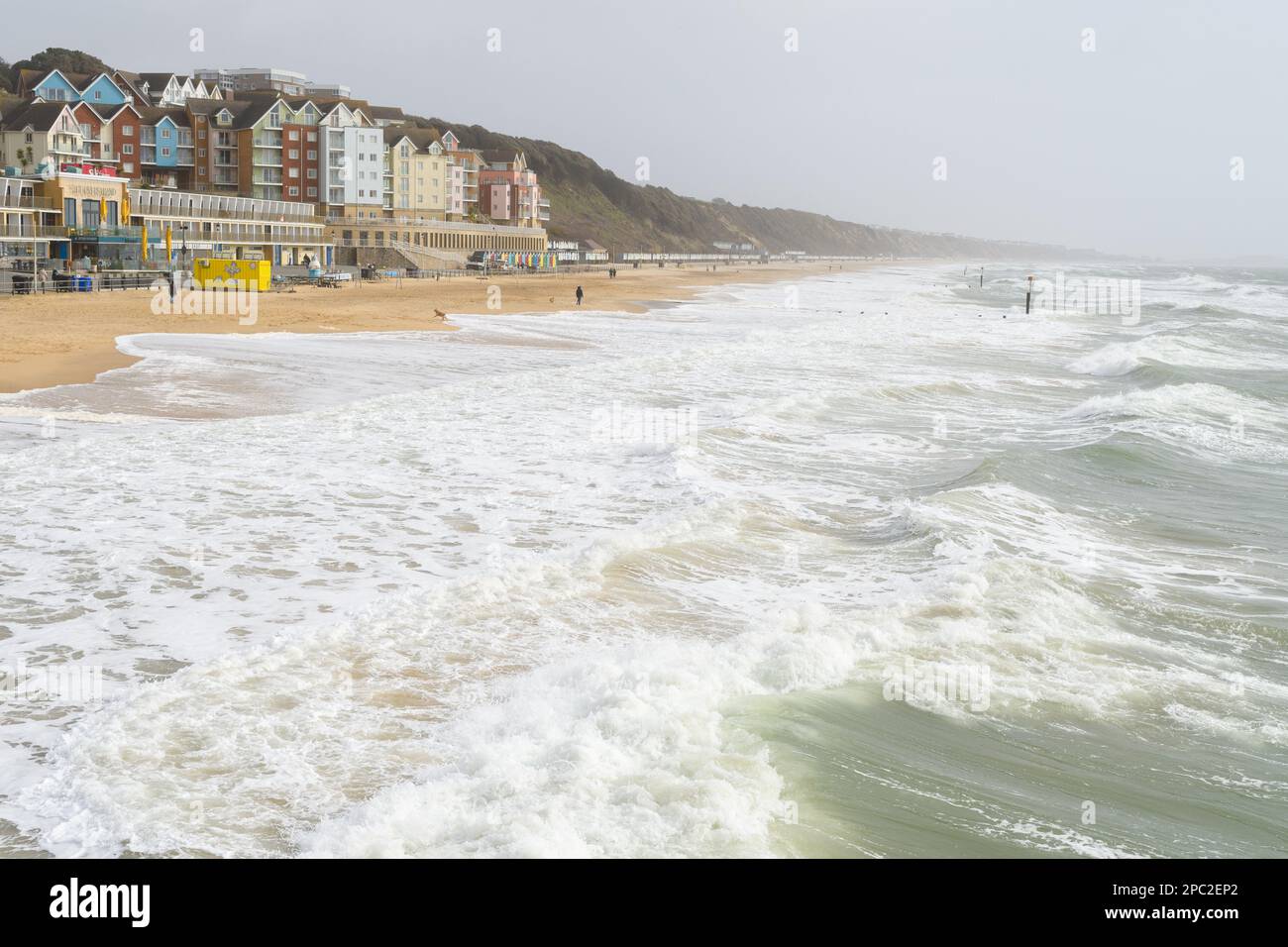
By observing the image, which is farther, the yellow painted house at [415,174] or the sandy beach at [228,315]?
the yellow painted house at [415,174]

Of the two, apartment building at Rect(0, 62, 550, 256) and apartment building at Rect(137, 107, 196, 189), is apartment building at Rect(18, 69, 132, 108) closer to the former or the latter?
apartment building at Rect(0, 62, 550, 256)

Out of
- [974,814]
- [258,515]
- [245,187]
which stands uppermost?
[245,187]

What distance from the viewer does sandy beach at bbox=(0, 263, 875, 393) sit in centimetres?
2434

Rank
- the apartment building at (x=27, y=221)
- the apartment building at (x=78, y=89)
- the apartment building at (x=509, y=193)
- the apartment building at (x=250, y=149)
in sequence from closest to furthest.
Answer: the apartment building at (x=27, y=221) < the apartment building at (x=250, y=149) < the apartment building at (x=78, y=89) < the apartment building at (x=509, y=193)

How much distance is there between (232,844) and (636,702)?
2.72 m

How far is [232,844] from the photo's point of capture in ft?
18.5

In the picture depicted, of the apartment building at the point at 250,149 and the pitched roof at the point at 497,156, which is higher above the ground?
the pitched roof at the point at 497,156

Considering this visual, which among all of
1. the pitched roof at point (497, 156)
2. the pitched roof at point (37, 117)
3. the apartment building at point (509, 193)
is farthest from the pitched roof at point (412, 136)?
the pitched roof at point (497, 156)

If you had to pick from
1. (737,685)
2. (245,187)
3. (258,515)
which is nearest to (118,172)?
(245,187)

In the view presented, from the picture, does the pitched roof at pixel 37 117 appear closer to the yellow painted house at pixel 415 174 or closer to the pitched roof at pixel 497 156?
the yellow painted house at pixel 415 174

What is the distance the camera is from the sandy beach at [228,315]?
2434 centimetres

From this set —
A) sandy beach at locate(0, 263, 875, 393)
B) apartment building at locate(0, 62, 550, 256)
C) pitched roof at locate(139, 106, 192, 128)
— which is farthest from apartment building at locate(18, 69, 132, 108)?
sandy beach at locate(0, 263, 875, 393)

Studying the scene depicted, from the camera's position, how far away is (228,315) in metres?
39.4
